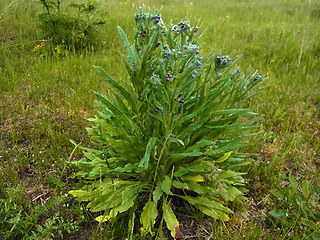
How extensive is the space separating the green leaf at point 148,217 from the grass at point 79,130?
0.93ft

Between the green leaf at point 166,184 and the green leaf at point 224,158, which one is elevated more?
the green leaf at point 224,158

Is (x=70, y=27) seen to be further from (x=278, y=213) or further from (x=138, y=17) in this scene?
(x=278, y=213)

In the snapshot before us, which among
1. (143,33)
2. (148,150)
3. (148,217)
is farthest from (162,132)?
(143,33)

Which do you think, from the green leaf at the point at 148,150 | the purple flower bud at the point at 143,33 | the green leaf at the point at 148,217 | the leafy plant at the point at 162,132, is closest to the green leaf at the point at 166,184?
the leafy plant at the point at 162,132

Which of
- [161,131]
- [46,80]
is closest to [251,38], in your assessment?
[46,80]

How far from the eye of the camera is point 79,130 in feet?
9.30

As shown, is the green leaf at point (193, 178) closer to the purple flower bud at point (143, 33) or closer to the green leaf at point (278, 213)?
the green leaf at point (278, 213)

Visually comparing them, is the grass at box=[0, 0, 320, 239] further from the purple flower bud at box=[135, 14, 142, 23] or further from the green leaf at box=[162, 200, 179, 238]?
the purple flower bud at box=[135, 14, 142, 23]

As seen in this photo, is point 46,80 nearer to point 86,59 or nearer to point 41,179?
point 86,59

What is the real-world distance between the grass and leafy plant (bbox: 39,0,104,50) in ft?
0.97

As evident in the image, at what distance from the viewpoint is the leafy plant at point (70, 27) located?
433cm

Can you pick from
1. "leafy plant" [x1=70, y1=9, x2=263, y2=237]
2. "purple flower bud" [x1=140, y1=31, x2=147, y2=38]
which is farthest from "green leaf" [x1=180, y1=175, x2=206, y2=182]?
"purple flower bud" [x1=140, y1=31, x2=147, y2=38]

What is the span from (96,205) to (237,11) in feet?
30.9

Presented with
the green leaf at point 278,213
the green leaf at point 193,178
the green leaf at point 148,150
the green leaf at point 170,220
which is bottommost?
the green leaf at point 278,213
